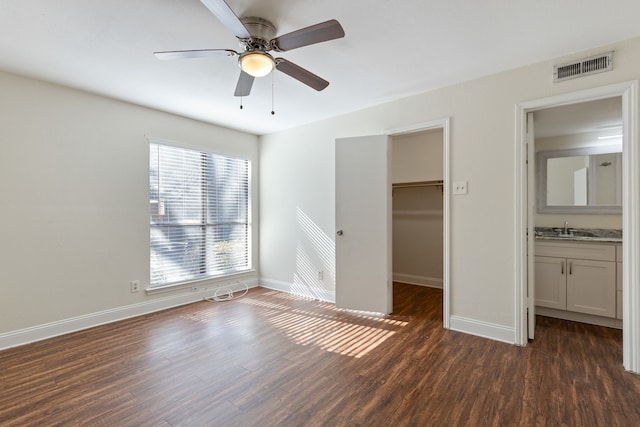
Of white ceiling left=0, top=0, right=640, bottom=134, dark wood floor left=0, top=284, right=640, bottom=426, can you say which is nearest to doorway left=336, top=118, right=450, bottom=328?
dark wood floor left=0, top=284, right=640, bottom=426

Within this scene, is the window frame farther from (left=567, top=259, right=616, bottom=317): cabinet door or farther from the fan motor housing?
(left=567, top=259, right=616, bottom=317): cabinet door

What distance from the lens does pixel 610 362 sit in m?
2.31

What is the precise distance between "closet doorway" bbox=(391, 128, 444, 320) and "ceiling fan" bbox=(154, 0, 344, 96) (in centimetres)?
276

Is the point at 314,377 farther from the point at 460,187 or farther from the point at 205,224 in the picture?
the point at 205,224

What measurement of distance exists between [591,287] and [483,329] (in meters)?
1.32

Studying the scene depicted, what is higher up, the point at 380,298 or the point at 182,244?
the point at 182,244

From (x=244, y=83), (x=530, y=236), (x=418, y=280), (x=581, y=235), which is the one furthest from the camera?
(x=418, y=280)

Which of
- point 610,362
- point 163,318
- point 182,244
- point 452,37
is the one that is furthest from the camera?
point 182,244

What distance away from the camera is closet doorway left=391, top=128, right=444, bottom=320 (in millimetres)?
4488

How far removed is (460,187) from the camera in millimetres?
2951

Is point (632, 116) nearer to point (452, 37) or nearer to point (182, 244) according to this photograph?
point (452, 37)

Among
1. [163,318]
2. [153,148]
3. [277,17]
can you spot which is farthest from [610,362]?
[153,148]

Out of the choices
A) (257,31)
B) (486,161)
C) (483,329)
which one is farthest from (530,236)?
(257,31)

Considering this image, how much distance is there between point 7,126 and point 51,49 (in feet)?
3.14
